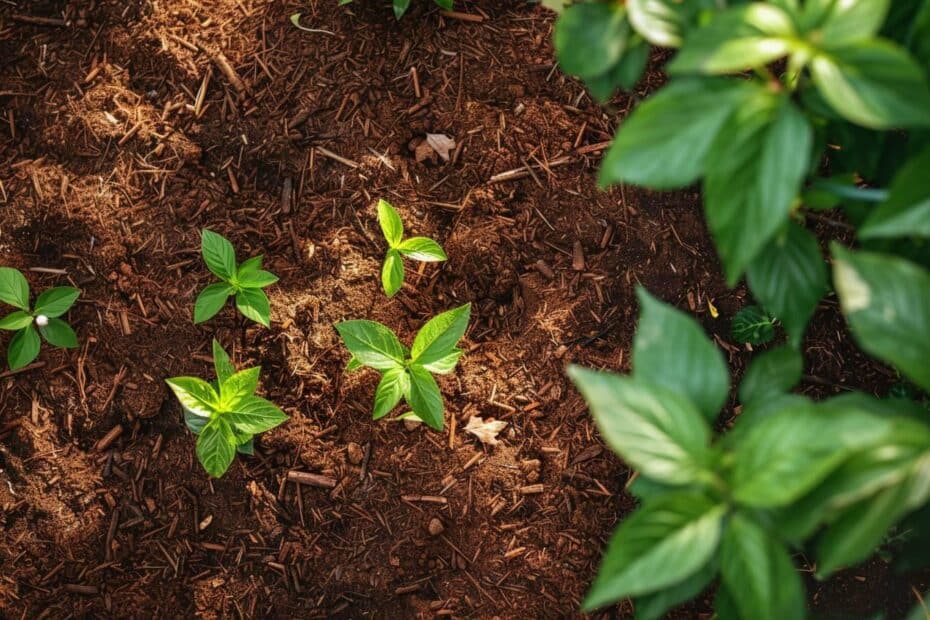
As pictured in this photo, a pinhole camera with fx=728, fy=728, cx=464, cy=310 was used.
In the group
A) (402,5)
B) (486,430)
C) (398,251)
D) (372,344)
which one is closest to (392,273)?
(398,251)

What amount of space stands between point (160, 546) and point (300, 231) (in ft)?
4.12

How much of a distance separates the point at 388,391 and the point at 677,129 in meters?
1.48

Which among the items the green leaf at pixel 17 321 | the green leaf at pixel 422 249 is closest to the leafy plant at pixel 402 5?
the green leaf at pixel 422 249

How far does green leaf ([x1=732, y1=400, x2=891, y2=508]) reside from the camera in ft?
3.52

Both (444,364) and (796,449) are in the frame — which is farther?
(444,364)

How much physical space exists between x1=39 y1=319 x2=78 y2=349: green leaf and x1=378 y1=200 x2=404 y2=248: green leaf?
1204mm

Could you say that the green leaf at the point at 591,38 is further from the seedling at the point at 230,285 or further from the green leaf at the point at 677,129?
the seedling at the point at 230,285

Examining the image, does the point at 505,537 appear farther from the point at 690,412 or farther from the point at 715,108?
the point at 715,108

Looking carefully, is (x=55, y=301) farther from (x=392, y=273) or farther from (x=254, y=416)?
(x=392, y=273)

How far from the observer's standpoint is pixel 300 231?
275 cm

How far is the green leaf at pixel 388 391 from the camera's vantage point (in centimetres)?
243

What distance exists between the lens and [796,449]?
3.66 feet

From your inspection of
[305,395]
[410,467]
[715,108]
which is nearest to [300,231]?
[305,395]

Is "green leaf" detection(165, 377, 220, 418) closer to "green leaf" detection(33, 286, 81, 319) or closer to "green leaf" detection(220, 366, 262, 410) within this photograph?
"green leaf" detection(220, 366, 262, 410)
